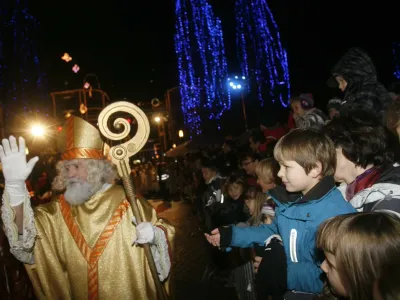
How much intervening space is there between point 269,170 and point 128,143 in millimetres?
1702

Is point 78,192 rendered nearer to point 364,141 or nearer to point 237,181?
point 364,141

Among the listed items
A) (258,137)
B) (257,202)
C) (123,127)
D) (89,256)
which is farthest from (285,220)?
(258,137)

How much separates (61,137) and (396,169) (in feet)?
10.6

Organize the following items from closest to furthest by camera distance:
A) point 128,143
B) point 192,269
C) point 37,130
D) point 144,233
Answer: point 144,233, point 128,143, point 192,269, point 37,130

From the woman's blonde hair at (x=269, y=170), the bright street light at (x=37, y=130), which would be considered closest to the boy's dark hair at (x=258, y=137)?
the woman's blonde hair at (x=269, y=170)

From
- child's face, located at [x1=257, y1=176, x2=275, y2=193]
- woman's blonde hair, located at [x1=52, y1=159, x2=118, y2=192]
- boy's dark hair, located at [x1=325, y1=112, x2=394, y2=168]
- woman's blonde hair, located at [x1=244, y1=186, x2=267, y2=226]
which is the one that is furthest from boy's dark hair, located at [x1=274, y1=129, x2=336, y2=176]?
woman's blonde hair, located at [x1=52, y1=159, x2=118, y2=192]

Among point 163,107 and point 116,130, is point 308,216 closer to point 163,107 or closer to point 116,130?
point 116,130

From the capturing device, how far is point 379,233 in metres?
1.49

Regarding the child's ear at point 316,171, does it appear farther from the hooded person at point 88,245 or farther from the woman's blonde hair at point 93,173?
the woman's blonde hair at point 93,173

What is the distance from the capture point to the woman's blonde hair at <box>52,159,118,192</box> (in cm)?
357

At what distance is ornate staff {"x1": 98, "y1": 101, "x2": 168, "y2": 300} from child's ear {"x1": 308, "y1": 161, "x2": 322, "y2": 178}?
1.50 m

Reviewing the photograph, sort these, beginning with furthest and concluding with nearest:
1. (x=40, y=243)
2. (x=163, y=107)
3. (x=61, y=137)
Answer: (x=163, y=107) < (x=61, y=137) < (x=40, y=243)


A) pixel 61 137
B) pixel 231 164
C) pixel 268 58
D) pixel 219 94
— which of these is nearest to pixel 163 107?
pixel 219 94

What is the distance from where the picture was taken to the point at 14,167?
2.89 meters
